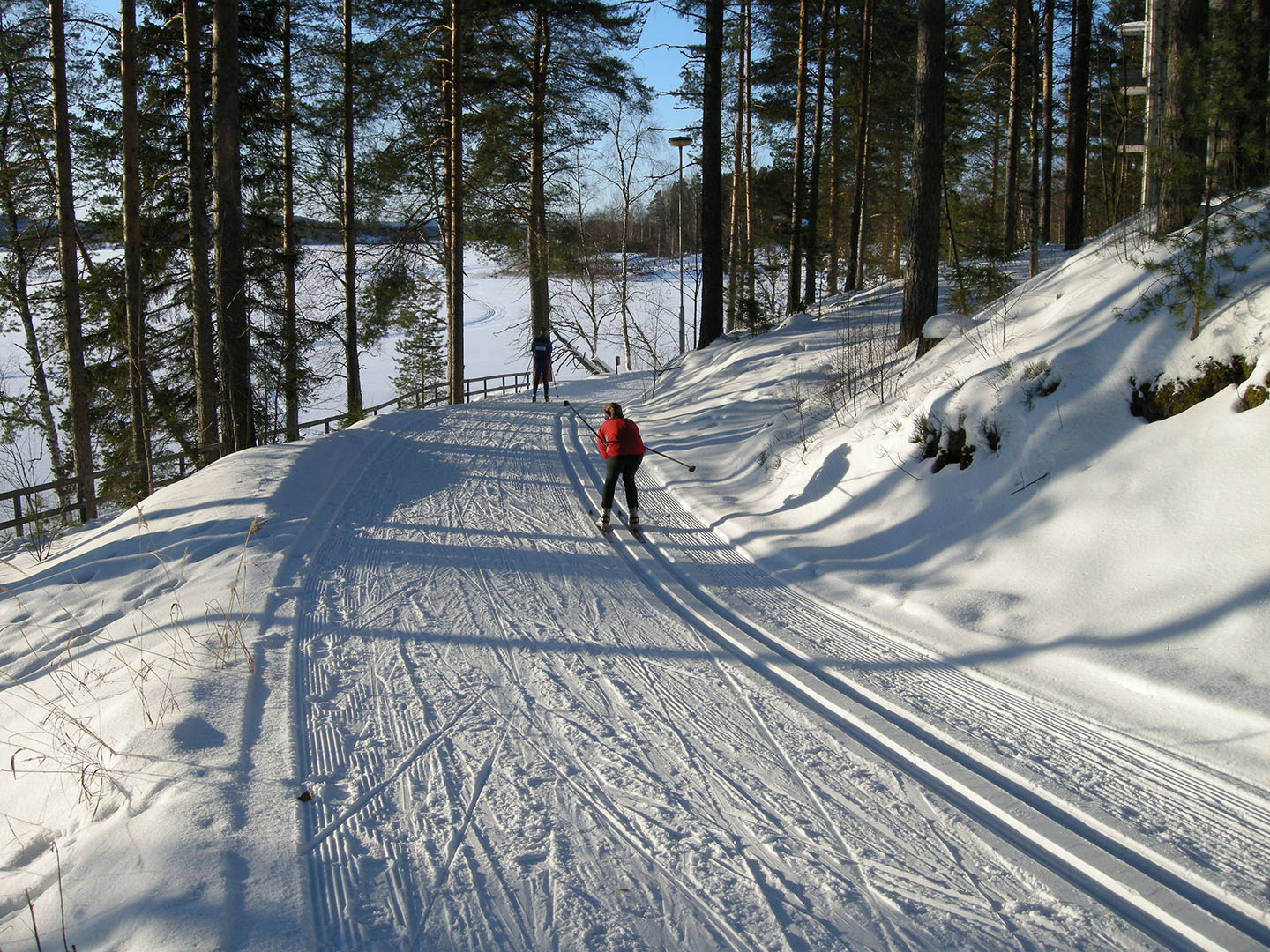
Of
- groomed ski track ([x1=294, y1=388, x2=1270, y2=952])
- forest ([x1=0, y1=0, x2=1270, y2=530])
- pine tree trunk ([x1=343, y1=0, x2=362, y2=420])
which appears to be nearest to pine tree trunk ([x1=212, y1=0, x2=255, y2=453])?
forest ([x1=0, y1=0, x2=1270, y2=530])

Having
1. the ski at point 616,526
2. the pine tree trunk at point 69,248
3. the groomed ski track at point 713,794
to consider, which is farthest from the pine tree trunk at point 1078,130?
the pine tree trunk at point 69,248

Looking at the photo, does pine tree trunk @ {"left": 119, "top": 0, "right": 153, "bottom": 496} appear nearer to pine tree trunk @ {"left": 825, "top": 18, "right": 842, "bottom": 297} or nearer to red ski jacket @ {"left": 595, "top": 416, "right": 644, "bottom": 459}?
red ski jacket @ {"left": 595, "top": 416, "right": 644, "bottom": 459}

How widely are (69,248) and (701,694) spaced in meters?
14.1

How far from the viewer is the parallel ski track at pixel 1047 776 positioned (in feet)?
9.37

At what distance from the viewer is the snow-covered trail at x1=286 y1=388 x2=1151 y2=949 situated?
8.94 ft

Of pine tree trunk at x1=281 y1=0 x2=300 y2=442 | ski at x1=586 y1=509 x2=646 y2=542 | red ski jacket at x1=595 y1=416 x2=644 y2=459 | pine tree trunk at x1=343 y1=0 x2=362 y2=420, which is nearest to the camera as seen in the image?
ski at x1=586 y1=509 x2=646 y2=542

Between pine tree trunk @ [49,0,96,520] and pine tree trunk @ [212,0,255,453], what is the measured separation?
7.63 ft

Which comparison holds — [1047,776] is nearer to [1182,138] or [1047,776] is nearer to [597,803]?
[597,803]

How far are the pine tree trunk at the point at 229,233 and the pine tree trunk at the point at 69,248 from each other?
2325 millimetres

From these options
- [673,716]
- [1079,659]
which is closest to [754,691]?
[673,716]

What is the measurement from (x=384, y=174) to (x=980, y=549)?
17373 mm

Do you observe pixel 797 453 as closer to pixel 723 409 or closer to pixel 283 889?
pixel 723 409

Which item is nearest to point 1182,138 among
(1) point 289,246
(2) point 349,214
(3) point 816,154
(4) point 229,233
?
(4) point 229,233

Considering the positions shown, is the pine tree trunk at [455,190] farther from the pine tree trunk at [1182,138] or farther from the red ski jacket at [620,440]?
the pine tree trunk at [1182,138]
